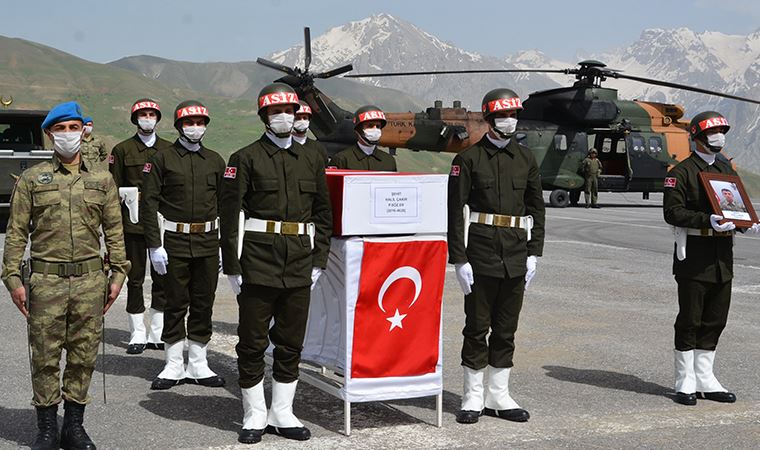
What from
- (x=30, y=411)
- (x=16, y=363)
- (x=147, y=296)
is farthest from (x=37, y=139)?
(x=30, y=411)

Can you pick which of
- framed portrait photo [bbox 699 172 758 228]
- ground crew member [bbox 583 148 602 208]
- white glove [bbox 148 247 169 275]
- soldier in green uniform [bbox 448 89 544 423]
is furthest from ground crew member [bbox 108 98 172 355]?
ground crew member [bbox 583 148 602 208]

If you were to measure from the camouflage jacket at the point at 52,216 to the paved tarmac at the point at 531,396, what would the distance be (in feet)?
4.03

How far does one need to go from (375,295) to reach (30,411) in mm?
2565

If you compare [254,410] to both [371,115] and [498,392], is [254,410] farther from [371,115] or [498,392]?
[371,115]

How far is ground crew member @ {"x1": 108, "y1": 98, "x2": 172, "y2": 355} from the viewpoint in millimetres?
8562

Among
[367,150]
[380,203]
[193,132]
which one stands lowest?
[380,203]

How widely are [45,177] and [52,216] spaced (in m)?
0.24

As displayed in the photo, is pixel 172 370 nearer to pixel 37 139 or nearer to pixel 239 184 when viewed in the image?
pixel 239 184

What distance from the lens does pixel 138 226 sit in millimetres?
8609

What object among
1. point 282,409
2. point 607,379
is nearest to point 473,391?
point 282,409

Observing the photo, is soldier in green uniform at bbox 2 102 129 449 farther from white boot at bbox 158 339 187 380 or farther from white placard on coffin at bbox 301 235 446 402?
white boot at bbox 158 339 187 380

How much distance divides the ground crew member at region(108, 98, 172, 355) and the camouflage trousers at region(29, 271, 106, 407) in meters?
2.82

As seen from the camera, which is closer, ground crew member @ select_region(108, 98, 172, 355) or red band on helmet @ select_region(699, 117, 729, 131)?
red band on helmet @ select_region(699, 117, 729, 131)

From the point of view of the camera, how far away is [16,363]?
8039 millimetres
